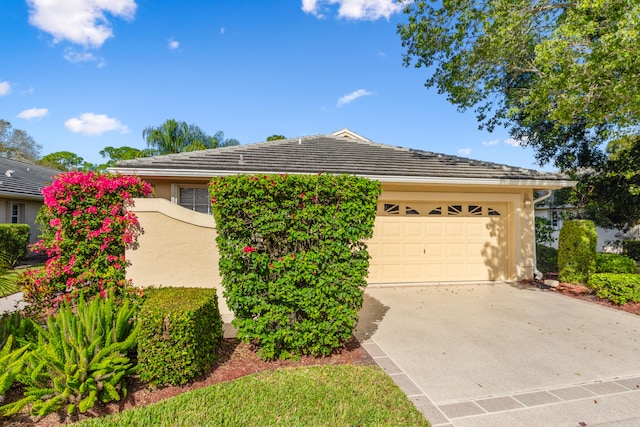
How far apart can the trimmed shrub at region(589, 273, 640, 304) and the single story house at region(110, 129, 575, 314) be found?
223cm

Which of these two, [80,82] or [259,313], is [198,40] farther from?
[259,313]

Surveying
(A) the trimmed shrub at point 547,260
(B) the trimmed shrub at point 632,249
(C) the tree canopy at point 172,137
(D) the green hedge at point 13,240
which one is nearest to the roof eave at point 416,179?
(A) the trimmed shrub at point 547,260

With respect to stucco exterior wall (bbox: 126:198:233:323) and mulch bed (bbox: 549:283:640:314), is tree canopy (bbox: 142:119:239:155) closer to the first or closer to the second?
stucco exterior wall (bbox: 126:198:233:323)

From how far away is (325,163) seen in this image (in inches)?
368

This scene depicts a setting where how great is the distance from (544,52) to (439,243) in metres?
5.27

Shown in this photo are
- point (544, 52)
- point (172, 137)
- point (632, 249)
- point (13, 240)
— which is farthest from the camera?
point (172, 137)

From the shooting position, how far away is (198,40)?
12.0 meters

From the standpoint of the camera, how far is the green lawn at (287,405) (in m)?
3.04

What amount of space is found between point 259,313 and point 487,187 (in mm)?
8146

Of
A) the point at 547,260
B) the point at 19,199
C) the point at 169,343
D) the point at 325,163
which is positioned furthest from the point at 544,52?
the point at 19,199

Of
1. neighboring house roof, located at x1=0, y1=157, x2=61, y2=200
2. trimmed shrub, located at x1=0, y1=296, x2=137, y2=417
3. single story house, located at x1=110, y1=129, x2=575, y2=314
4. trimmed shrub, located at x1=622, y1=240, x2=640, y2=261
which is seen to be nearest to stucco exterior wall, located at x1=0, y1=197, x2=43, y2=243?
neighboring house roof, located at x1=0, y1=157, x2=61, y2=200

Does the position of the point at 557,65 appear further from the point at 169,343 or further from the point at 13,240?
the point at 13,240

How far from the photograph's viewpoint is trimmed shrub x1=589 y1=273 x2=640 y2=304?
7.44m

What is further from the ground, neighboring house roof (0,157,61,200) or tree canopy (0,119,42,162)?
tree canopy (0,119,42,162)
